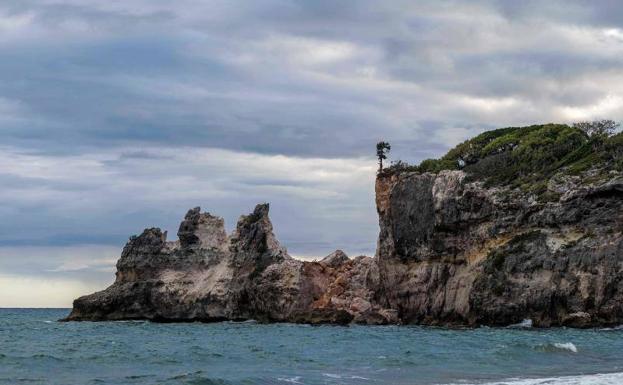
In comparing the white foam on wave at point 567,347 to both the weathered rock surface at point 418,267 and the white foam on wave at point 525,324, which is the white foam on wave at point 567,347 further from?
the white foam on wave at point 525,324

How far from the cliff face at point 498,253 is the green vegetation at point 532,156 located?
6.86ft

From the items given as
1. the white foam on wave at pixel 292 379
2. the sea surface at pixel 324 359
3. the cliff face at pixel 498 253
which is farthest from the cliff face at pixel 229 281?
the white foam on wave at pixel 292 379

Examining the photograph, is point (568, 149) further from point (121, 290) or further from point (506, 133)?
point (121, 290)

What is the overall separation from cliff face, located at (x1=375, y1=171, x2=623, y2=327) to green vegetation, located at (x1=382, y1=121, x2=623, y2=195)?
2091 mm

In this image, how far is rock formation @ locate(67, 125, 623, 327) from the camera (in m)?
63.6

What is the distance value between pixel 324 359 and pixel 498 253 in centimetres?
3188

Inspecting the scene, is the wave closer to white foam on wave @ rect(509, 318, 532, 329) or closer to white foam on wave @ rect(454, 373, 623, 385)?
white foam on wave @ rect(454, 373, 623, 385)

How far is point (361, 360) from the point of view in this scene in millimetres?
38406

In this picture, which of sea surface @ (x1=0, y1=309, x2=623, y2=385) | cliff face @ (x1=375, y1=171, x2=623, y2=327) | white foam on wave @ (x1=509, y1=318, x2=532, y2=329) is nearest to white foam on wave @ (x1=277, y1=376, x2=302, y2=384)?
sea surface @ (x1=0, y1=309, x2=623, y2=385)

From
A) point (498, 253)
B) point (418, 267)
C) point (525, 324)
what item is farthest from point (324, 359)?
point (418, 267)

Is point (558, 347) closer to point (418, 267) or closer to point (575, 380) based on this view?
point (575, 380)

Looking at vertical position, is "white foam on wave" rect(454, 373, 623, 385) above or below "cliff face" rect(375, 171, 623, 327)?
below

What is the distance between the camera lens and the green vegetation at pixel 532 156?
72250 mm

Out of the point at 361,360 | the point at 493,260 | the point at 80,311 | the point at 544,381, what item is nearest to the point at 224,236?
the point at 80,311
